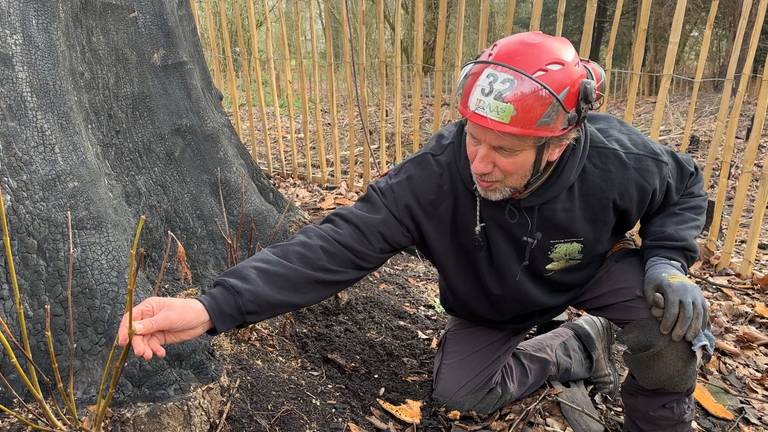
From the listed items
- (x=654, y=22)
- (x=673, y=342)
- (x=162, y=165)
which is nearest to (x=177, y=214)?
(x=162, y=165)

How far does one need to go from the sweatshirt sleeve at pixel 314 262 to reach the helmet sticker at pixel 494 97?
383 millimetres

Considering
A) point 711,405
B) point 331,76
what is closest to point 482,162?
point 711,405

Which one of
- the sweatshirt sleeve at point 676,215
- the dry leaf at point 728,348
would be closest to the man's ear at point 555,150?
the sweatshirt sleeve at point 676,215

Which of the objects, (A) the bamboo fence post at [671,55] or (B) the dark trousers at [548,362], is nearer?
(B) the dark trousers at [548,362]

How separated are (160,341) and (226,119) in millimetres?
1595

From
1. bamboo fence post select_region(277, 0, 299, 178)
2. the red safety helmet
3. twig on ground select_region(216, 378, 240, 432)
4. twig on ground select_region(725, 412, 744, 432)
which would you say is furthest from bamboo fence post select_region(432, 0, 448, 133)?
twig on ground select_region(216, 378, 240, 432)

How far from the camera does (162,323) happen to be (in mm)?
1353

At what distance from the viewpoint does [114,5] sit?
2023mm

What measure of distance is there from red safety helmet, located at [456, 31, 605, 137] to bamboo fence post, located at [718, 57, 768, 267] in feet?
7.53

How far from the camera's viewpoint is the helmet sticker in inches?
63.5

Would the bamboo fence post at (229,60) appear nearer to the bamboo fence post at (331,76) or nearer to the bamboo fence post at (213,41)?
the bamboo fence post at (213,41)

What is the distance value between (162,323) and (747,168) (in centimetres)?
363

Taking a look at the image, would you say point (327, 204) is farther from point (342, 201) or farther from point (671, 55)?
point (671, 55)

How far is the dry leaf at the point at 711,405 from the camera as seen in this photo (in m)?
2.29
